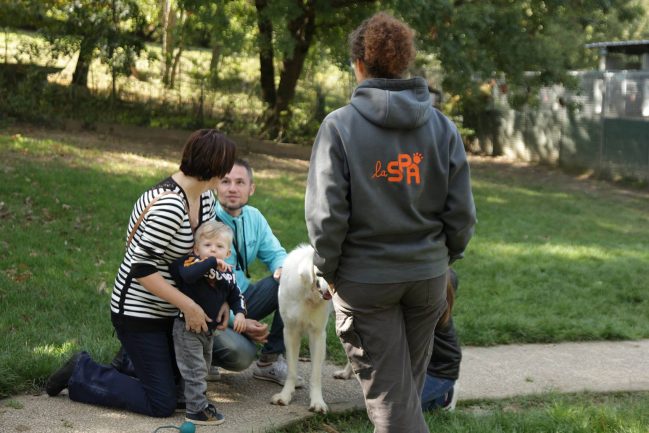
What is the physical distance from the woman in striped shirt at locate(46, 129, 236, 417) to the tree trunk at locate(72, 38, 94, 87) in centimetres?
1282

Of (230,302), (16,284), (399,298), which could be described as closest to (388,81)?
(399,298)

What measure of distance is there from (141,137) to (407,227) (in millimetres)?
13748

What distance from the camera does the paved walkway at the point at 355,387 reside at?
176 inches

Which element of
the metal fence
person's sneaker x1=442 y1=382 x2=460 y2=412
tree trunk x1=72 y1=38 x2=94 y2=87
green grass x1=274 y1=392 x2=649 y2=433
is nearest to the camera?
green grass x1=274 y1=392 x2=649 y2=433

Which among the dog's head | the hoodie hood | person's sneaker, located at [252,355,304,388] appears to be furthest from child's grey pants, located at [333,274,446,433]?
person's sneaker, located at [252,355,304,388]

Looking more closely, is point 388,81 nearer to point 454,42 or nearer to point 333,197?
point 333,197

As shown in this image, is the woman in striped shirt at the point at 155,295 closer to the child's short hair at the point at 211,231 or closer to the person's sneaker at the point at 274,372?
the child's short hair at the point at 211,231

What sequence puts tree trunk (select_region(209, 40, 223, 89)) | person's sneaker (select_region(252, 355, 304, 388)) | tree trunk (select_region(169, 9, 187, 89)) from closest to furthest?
person's sneaker (select_region(252, 355, 304, 388)) < tree trunk (select_region(209, 40, 223, 89)) < tree trunk (select_region(169, 9, 187, 89))

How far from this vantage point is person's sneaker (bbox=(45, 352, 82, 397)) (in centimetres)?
470

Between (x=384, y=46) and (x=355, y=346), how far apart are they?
1.25 metres

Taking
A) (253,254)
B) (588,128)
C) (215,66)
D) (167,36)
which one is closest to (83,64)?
(167,36)

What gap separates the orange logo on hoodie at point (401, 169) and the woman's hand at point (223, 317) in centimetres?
146

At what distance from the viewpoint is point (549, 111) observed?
→ 66.7ft

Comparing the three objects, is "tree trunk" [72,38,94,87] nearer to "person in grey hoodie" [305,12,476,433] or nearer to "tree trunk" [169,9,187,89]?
"tree trunk" [169,9,187,89]
